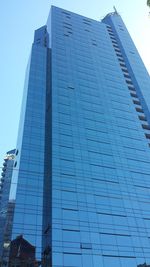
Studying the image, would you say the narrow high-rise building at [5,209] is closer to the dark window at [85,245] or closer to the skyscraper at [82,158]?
the skyscraper at [82,158]

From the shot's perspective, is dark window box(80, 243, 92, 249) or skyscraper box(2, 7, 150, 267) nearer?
dark window box(80, 243, 92, 249)

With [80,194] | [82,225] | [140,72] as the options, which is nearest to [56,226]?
[82,225]

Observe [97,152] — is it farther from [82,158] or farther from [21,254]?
[21,254]

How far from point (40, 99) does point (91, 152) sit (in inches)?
630

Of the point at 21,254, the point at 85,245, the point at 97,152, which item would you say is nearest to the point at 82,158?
the point at 97,152

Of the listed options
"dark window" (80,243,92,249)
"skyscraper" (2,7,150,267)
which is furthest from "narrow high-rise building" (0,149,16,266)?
"dark window" (80,243,92,249)

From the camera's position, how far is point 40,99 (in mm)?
66812

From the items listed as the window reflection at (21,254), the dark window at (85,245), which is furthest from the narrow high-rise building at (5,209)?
the dark window at (85,245)

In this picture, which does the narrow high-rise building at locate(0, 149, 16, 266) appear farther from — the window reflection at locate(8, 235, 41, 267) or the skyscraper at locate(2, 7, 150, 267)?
the skyscraper at locate(2, 7, 150, 267)

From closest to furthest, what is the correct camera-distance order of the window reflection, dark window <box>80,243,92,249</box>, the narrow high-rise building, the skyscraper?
1. the window reflection
2. the narrow high-rise building
3. dark window <box>80,243,92,249</box>
4. the skyscraper

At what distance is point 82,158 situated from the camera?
57688 mm

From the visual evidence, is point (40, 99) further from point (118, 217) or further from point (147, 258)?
point (147, 258)

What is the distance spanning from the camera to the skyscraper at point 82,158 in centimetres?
4600

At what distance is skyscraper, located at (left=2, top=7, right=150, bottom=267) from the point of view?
46.0 metres
